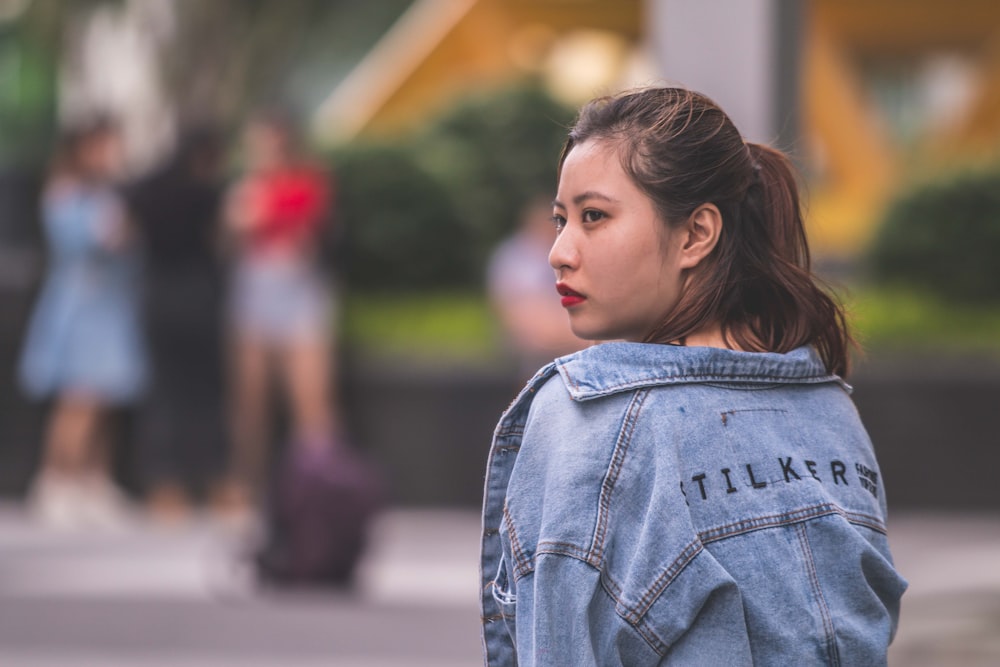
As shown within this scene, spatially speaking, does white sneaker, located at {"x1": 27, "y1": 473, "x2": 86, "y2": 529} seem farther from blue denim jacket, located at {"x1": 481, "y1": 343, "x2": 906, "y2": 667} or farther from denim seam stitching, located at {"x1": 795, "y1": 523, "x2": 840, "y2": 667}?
denim seam stitching, located at {"x1": 795, "y1": 523, "x2": 840, "y2": 667}

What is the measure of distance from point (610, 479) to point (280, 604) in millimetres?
5252

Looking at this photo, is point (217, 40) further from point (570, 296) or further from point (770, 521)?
point (770, 521)

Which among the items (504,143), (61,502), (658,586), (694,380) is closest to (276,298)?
(61,502)

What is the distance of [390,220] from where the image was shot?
11.5 meters

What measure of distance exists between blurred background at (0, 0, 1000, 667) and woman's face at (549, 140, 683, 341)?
238cm

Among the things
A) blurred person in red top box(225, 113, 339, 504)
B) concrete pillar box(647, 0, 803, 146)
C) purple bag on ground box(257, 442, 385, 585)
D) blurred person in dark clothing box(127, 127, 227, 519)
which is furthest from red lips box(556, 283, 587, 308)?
blurred person in dark clothing box(127, 127, 227, 519)

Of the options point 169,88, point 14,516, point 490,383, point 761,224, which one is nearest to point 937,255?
point 490,383

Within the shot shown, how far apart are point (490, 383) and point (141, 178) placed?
249 cm

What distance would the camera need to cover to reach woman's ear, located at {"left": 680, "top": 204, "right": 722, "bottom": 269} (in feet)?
6.81

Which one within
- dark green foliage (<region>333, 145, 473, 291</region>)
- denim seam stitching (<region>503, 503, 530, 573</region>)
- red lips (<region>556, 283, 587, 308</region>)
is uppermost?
dark green foliage (<region>333, 145, 473, 291</region>)

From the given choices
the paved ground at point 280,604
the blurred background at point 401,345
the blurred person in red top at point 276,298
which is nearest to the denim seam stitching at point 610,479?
the blurred background at point 401,345

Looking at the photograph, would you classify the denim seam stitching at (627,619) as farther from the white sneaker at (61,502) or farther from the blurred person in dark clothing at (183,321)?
the white sneaker at (61,502)

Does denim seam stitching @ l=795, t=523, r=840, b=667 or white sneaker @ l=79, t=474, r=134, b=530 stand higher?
white sneaker @ l=79, t=474, r=134, b=530

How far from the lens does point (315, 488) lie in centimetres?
707
